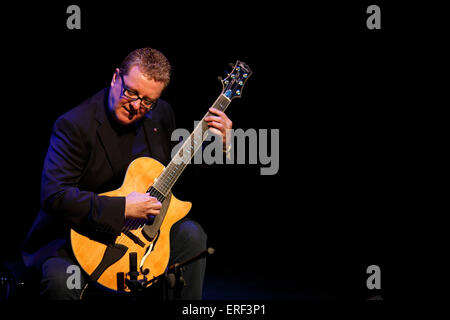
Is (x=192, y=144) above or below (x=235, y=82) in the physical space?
below

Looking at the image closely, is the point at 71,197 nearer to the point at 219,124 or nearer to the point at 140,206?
the point at 140,206

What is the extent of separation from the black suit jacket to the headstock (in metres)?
0.51

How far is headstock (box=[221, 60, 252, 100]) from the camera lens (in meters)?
2.72

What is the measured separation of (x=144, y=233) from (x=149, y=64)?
2.99 feet

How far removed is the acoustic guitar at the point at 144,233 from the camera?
7.61 ft

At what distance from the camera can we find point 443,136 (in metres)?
3.81

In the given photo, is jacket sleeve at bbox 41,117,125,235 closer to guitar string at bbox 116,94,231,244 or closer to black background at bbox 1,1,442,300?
guitar string at bbox 116,94,231,244

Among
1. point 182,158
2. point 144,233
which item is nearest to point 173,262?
point 144,233

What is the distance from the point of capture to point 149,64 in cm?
247

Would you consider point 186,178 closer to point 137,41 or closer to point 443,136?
point 137,41

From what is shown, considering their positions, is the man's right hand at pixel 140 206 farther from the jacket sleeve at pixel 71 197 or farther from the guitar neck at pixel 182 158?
the guitar neck at pixel 182 158

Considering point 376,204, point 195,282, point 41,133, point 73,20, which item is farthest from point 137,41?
point 376,204

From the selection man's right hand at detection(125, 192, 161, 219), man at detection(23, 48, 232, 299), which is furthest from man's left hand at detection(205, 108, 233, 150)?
man's right hand at detection(125, 192, 161, 219)

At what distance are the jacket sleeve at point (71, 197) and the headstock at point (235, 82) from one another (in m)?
0.89
